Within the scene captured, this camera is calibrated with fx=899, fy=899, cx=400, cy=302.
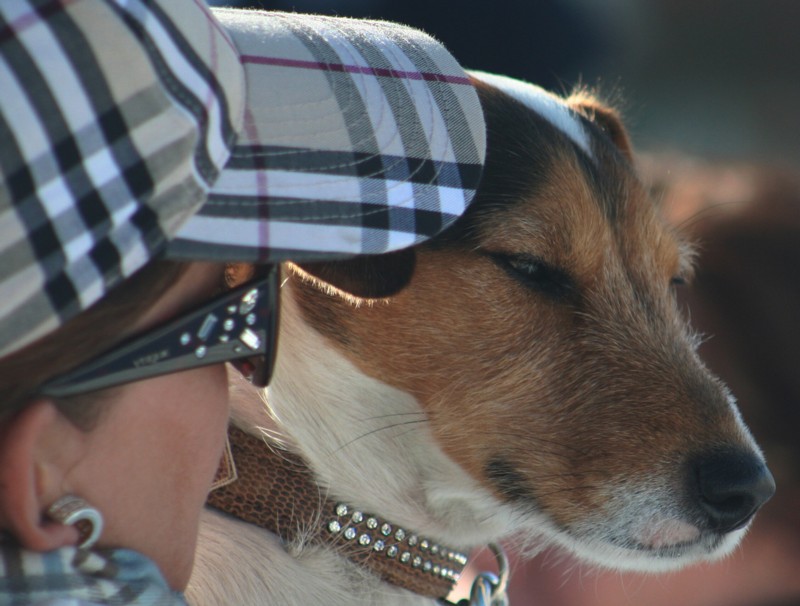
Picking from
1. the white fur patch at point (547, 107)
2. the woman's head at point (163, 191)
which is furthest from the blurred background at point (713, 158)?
the woman's head at point (163, 191)

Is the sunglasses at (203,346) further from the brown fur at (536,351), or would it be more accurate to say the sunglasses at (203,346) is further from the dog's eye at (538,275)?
the dog's eye at (538,275)

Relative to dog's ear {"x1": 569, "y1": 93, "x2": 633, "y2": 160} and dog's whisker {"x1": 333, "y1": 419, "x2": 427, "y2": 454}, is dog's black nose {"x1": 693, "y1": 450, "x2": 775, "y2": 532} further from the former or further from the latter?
dog's ear {"x1": 569, "y1": 93, "x2": 633, "y2": 160}

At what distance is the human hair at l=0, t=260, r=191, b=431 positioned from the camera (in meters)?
0.82

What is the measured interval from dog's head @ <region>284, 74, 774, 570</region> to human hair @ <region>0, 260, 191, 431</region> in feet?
1.93

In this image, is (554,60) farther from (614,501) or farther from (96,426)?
(96,426)

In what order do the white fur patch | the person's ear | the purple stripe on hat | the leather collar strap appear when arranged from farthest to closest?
the white fur patch < the leather collar strap < the purple stripe on hat < the person's ear

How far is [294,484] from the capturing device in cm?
151

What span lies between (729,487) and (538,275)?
50 centimetres

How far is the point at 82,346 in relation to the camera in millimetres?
850

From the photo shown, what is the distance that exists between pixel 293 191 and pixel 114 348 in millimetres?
239

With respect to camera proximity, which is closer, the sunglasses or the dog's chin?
the sunglasses

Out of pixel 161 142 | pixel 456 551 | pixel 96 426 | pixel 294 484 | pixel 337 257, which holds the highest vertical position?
pixel 161 142

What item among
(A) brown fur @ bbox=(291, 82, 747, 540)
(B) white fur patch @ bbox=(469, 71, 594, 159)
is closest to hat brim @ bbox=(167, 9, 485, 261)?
(A) brown fur @ bbox=(291, 82, 747, 540)

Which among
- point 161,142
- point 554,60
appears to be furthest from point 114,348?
point 554,60
